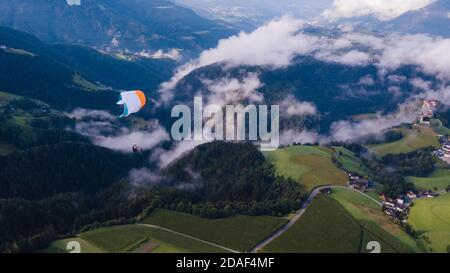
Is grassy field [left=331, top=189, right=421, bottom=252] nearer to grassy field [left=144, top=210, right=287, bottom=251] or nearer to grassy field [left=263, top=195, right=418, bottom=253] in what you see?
grassy field [left=263, top=195, right=418, bottom=253]

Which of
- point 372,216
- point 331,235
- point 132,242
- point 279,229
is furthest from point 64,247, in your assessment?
point 372,216

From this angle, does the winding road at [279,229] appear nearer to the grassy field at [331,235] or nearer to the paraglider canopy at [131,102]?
the grassy field at [331,235]

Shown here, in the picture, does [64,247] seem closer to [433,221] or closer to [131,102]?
[131,102]

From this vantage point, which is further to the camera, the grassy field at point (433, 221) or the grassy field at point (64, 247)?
the grassy field at point (433, 221)

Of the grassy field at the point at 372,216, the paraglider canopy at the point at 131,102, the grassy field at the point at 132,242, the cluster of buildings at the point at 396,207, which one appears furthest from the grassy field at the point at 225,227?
the paraglider canopy at the point at 131,102
